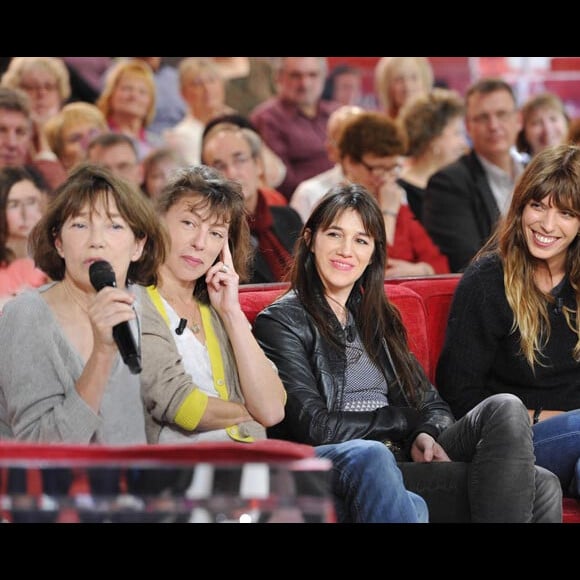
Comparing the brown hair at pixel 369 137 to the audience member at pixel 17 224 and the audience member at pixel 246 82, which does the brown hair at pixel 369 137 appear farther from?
the audience member at pixel 17 224

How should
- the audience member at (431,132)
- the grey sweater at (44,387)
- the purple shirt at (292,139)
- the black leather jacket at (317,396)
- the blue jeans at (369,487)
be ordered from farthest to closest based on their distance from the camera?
the purple shirt at (292,139)
the audience member at (431,132)
the black leather jacket at (317,396)
the blue jeans at (369,487)
the grey sweater at (44,387)

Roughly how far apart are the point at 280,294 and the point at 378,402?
37cm

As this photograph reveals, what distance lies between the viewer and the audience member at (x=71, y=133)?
A: 4.39 m

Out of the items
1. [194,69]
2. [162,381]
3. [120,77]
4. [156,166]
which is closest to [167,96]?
[194,69]

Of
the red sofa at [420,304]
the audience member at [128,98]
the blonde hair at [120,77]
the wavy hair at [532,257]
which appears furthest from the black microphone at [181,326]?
A: the blonde hair at [120,77]

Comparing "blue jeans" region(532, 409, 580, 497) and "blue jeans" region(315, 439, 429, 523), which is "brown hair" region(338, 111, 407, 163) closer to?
"blue jeans" region(532, 409, 580, 497)

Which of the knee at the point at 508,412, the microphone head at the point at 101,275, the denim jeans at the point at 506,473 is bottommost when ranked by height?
the denim jeans at the point at 506,473

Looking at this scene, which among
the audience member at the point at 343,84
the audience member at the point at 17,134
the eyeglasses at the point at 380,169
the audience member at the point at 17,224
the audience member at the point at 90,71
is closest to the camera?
the audience member at the point at 17,224

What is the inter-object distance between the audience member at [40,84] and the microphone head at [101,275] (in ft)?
7.96

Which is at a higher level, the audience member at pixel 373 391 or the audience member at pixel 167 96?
the audience member at pixel 167 96

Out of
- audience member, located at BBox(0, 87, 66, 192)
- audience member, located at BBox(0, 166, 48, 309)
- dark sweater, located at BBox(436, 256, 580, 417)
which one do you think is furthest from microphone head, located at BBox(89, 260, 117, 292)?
audience member, located at BBox(0, 87, 66, 192)

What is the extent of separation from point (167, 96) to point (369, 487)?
9.92ft

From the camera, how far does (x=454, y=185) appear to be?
4.45 metres
